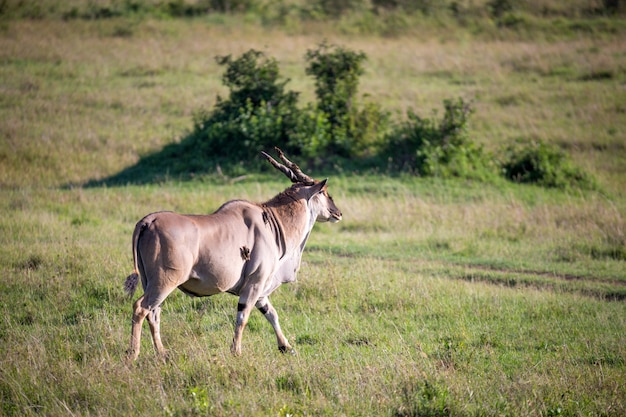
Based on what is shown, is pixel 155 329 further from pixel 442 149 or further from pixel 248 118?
pixel 248 118

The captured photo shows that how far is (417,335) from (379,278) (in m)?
2.22

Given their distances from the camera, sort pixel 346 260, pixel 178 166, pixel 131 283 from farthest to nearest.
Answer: pixel 178 166 < pixel 346 260 < pixel 131 283

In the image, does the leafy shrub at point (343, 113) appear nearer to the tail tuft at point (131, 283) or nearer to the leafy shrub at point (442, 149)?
the leafy shrub at point (442, 149)

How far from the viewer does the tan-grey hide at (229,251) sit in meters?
7.09

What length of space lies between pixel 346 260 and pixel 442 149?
707 cm

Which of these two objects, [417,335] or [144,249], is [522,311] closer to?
[417,335]

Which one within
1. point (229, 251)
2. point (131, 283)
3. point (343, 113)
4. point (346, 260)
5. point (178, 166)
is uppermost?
point (229, 251)

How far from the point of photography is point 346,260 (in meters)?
12.5

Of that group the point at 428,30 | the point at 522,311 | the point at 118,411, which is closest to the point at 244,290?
the point at 118,411

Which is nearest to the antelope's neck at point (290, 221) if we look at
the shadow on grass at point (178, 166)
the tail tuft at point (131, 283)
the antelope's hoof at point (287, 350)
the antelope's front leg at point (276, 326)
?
the antelope's front leg at point (276, 326)

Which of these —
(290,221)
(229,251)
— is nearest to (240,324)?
(229,251)

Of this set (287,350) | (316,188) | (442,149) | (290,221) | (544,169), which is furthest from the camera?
(442,149)

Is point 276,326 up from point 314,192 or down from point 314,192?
down

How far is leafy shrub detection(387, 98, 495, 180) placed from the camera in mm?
18281
